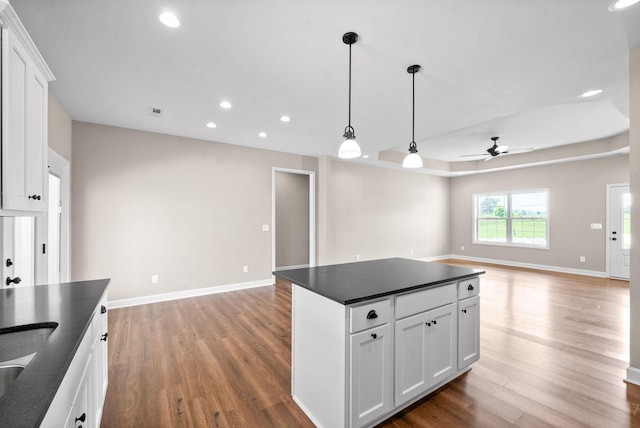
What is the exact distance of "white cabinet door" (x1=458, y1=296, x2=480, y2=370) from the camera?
2.28 metres

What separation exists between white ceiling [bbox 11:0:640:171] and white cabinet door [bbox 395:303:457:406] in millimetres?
2111

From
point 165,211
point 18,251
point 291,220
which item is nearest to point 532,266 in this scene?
point 291,220

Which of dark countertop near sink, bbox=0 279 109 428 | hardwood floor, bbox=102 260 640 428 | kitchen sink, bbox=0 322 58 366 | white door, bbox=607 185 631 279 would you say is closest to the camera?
dark countertop near sink, bbox=0 279 109 428

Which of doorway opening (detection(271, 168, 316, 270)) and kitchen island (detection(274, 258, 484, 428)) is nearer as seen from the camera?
kitchen island (detection(274, 258, 484, 428))

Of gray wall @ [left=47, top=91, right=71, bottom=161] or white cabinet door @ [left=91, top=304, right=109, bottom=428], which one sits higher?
gray wall @ [left=47, top=91, right=71, bottom=161]

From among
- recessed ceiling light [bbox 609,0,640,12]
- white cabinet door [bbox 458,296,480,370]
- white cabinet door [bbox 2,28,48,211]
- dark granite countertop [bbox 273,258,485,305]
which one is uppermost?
recessed ceiling light [bbox 609,0,640,12]

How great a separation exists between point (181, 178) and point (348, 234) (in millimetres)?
3793

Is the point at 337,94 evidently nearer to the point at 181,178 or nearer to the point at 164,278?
the point at 181,178

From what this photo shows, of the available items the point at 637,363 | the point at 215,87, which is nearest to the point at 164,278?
the point at 215,87

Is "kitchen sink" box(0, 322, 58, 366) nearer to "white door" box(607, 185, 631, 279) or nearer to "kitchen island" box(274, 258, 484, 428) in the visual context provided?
"kitchen island" box(274, 258, 484, 428)

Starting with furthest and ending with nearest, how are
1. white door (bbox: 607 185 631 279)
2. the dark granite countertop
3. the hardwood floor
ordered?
white door (bbox: 607 185 631 279) → the hardwood floor → the dark granite countertop

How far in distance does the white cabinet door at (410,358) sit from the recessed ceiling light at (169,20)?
101 inches

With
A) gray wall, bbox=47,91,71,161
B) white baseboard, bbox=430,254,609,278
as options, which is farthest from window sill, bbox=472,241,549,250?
gray wall, bbox=47,91,71,161

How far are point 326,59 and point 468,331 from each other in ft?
8.66
